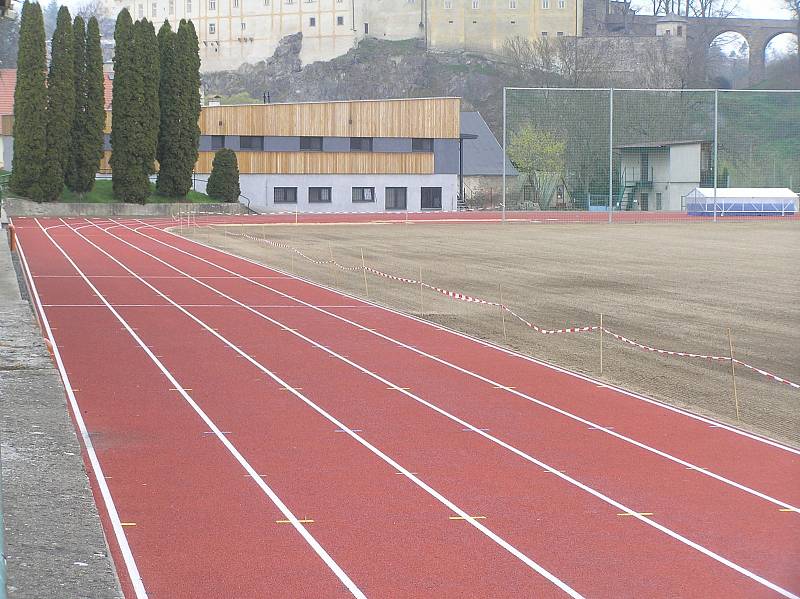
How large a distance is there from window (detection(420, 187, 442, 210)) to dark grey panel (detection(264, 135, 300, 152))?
7.44 meters

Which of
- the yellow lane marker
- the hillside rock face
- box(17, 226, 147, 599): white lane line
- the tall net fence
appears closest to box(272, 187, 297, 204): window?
the tall net fence

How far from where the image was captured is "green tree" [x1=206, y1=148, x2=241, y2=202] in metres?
58.3

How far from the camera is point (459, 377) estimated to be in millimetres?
13406

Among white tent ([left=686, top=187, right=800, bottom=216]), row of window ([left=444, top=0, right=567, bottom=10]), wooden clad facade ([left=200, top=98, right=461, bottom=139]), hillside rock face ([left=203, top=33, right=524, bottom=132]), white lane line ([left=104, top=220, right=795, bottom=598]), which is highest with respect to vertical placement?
row of window ([left=444, top=0, right=567, bottom=10])

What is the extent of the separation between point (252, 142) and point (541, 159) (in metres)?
16.4

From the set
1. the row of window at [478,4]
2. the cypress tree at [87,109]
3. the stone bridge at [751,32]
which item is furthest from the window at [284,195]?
the stone bridge at [751,32]

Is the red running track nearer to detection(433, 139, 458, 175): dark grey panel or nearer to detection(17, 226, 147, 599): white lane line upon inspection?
detection(17, 226, 147, 599): white lane line

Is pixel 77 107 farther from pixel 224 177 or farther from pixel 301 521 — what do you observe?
pixel 301 521

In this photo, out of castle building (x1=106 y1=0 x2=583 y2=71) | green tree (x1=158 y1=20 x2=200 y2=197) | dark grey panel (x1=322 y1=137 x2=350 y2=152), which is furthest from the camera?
castle building (x1=106 y1=0 x2=583 y2=71)

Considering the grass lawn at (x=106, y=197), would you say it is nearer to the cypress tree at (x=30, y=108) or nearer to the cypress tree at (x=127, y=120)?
the cypress tree at (x=127, y=120)

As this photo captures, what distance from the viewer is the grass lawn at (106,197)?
175 feet

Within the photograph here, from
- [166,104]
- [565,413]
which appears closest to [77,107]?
[166,104]

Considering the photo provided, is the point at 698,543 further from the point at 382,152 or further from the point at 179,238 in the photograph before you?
the point at 382,152

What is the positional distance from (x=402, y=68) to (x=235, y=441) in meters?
104
